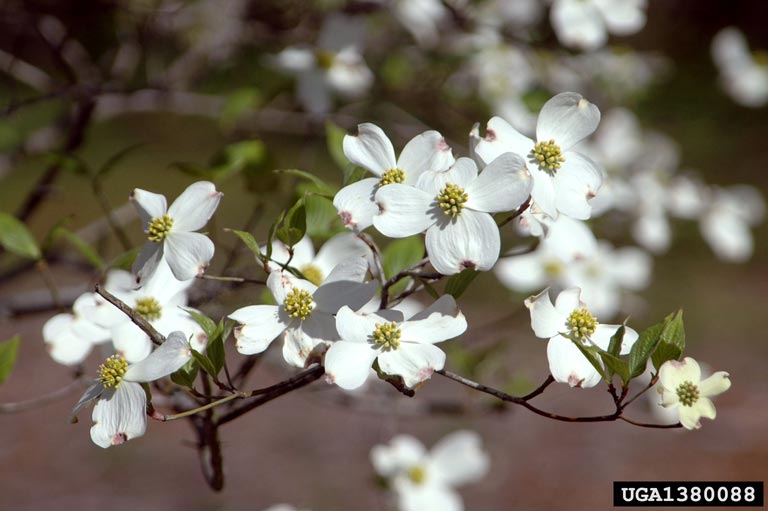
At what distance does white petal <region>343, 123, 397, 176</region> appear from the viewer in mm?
512

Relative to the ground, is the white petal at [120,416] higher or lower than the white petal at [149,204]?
lower

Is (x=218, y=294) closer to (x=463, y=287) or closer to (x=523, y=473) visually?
(x=463, y=287)

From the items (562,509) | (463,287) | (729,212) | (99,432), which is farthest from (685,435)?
(99,432)

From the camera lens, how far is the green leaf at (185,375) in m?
0.47

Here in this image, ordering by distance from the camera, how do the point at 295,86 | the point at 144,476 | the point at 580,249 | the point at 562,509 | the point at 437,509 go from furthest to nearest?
the point at 144,476 → the point at 562,509 → the point at 295,86 → the point at 437,509 → the point at 580,249

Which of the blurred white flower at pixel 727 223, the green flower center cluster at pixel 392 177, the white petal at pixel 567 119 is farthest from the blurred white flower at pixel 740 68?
the green flower center cluster at pixel 392 177

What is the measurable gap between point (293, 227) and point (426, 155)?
4.0 inches

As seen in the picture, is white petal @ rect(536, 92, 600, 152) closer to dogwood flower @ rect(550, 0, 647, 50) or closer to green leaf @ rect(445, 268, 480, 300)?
green leaf @ rect(445, 268, 480, 300)

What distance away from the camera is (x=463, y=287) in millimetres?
498

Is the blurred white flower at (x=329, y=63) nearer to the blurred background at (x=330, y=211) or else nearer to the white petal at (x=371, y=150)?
the blurred background at (x=330, y=211)

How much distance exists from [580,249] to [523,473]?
129 centimetres

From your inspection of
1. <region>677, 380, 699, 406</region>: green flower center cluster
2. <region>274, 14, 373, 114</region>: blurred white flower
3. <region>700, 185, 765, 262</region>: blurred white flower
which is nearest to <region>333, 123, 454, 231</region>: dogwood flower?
<region>677, 380, 699, 406</region>: green flower center cluster

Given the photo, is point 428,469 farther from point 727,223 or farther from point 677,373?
point 727,223

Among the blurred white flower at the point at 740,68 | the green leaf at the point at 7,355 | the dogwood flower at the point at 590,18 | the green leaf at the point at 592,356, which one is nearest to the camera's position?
the green leaf at the point at 592,356
